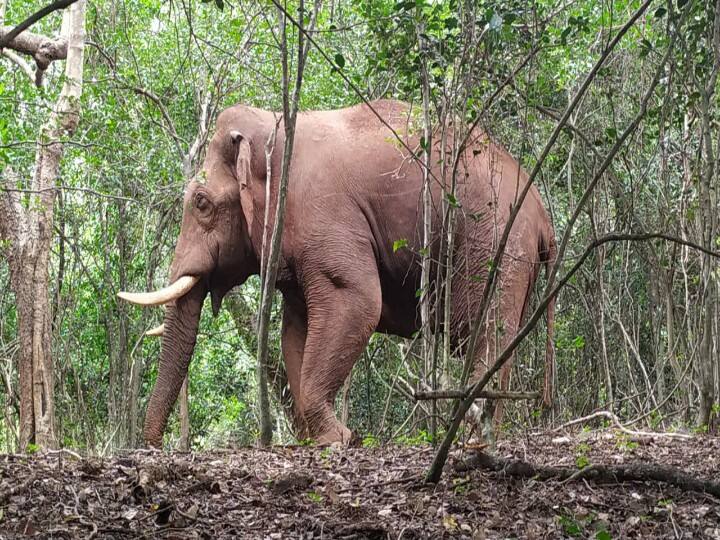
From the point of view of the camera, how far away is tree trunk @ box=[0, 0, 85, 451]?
7832 millimetres

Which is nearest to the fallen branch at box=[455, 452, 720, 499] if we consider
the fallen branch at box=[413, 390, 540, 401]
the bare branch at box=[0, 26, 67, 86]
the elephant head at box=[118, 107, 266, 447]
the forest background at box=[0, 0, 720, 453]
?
the fallen branch at box=[413, 390, 540, 401]

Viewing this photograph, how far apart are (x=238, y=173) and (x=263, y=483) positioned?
400cm

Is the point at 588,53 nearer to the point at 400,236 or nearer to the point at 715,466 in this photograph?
the point at 400,236

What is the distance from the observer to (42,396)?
25.9 feet

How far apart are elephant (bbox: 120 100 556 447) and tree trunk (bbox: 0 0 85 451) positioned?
96 centimetres

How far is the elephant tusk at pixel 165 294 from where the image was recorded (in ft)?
28.9

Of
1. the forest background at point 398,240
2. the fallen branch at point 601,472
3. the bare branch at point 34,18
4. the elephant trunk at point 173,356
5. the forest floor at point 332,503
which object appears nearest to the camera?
the bare branch at point 34,18

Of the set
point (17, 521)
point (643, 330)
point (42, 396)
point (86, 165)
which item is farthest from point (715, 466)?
point (86, 165)

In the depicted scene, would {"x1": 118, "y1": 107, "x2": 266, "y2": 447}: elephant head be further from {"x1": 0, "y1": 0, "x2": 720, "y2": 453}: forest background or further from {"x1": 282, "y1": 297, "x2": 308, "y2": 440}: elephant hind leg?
{"x1": 0, "y1": 0, "x2": 720, "y2": 453}: forest background

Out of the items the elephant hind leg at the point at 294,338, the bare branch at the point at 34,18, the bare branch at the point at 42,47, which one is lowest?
the elephant hind leg at the point at 294,338

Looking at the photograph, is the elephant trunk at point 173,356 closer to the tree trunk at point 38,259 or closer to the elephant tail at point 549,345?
the tree trunk at point 38,259

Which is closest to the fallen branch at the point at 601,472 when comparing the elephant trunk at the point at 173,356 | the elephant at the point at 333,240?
the elephant at the point at 333,240

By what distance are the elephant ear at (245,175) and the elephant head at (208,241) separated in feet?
0.07

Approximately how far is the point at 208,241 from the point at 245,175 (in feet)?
2.60
